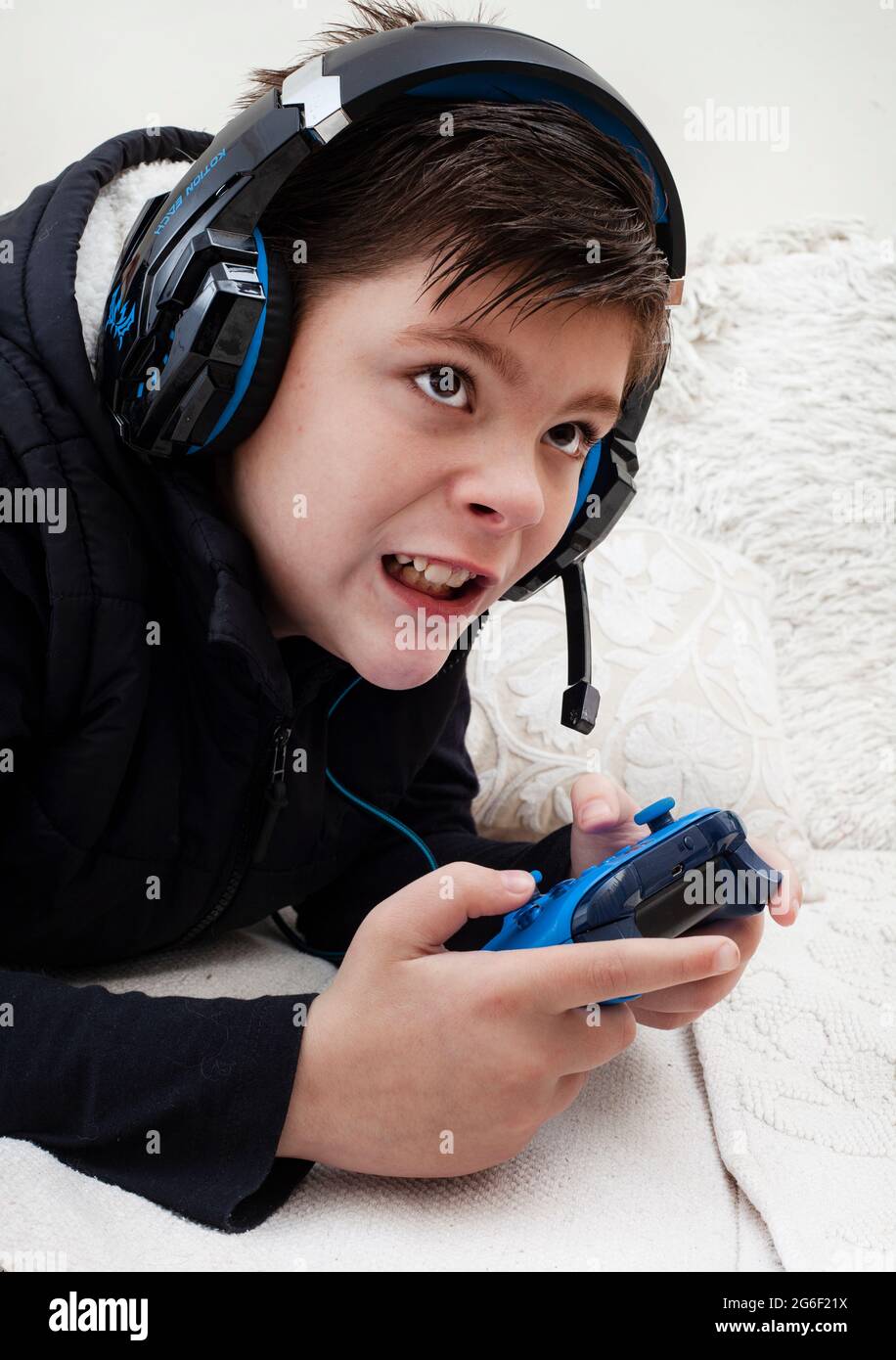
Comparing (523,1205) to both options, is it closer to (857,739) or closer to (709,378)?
(857,739)

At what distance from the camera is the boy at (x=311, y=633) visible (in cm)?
53

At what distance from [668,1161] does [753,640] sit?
601 mm

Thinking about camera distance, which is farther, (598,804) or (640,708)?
(640,708)

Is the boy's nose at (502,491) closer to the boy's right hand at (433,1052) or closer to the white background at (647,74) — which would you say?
the boy's right hand at (433,1052)

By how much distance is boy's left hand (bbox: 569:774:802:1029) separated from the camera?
0.59m

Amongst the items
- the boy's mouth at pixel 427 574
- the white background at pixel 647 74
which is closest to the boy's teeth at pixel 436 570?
the boy's mouth at pixel 427 574

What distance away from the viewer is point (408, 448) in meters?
0.58

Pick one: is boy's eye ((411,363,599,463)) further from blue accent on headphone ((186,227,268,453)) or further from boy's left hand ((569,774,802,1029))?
boy's left hand ((569,774,802,1029))

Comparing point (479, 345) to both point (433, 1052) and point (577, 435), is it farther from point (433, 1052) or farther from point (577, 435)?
point (433, 1052)

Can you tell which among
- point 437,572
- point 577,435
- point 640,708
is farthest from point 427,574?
point 640,708

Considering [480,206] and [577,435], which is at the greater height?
[480,206]

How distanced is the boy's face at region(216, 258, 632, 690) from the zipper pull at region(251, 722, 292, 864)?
0.29 feet

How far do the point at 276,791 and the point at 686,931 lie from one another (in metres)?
0.27

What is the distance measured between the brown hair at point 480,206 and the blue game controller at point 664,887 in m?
0.26
